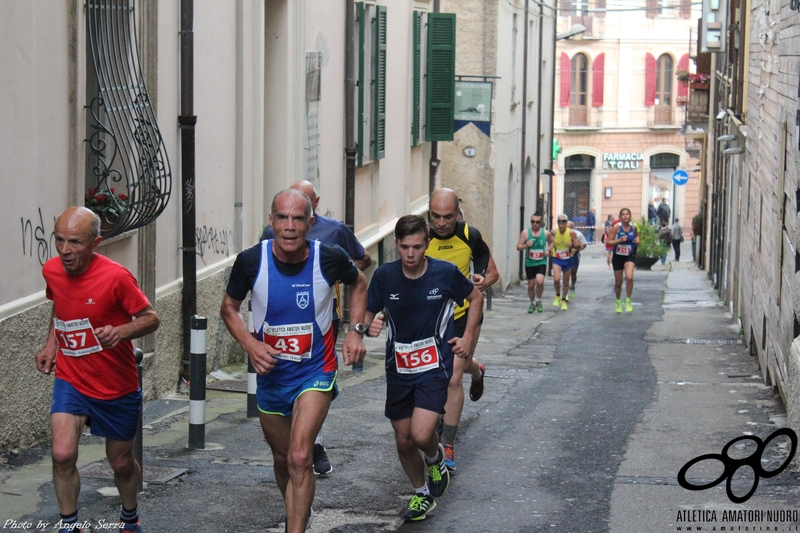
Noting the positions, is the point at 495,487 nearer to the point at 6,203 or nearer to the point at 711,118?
the point at 6,203

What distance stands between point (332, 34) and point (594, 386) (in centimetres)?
612

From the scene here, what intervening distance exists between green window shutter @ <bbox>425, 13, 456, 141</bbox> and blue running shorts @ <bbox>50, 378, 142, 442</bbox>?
1644 cm

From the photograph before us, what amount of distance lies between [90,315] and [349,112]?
10.8 m

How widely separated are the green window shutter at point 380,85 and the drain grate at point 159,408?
8.34 m

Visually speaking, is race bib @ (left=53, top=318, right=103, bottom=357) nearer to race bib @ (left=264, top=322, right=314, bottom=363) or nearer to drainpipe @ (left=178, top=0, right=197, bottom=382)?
race bib @ (left=264, top=322, right=314, bottom=363)

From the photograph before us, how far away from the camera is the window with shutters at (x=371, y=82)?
1638 cm

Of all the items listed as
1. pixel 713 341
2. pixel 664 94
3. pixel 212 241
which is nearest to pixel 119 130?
pixel 212 241

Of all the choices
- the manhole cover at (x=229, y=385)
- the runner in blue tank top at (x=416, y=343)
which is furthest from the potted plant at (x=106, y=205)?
the runner in blue tank top at (x=416, y=343)

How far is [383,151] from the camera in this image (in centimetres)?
1783

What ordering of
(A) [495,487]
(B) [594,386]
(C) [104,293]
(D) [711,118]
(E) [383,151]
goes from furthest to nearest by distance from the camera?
(D) [711,118] < (E) [383,151] < (B) [594,386] < (A) [495,487] < (C) [104,293]

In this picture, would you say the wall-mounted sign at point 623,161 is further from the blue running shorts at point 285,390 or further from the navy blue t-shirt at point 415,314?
the blue running shorts at point 285,390

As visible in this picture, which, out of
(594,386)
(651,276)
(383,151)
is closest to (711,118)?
(651,276)

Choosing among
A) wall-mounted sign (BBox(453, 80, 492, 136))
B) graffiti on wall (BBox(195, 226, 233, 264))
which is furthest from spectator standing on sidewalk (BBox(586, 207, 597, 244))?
graffiti on wall (BBox(195, 226, 233, 264))

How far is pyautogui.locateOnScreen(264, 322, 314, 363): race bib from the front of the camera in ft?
18.0
